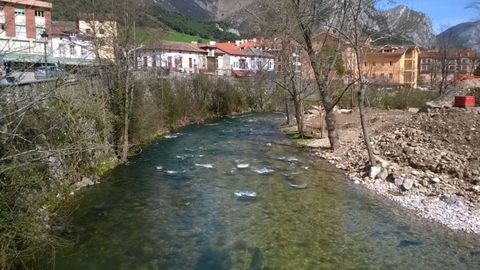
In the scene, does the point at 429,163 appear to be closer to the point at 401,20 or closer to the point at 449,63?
the point at 401,20

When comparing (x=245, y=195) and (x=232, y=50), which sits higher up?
(x=232, y=50)

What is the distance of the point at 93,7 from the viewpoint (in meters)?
23.1

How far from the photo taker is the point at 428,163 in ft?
59.9

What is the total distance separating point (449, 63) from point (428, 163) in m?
55.9

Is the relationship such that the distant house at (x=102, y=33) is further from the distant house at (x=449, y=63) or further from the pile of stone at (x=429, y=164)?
the distant house at (x=449, y=63)

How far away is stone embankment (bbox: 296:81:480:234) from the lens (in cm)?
1433

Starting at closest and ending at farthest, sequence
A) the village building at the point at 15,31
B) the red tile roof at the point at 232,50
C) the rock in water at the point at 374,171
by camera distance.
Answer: the village building at the point at 15,31
the rock in water at the point at 374,171
the red tile roof at the point at 232,50

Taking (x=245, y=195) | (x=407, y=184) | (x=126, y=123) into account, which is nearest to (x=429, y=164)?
(x=407, y=184)

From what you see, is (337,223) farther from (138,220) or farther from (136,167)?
(136,167)

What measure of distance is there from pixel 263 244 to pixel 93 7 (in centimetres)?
1627

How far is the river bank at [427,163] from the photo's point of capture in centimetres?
1430

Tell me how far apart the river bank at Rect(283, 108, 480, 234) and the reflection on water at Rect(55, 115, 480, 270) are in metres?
0.88

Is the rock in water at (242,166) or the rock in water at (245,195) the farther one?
the rock in water at (242,166)

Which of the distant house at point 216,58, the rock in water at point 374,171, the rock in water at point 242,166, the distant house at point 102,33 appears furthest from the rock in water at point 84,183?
the distant house at point 216,58
